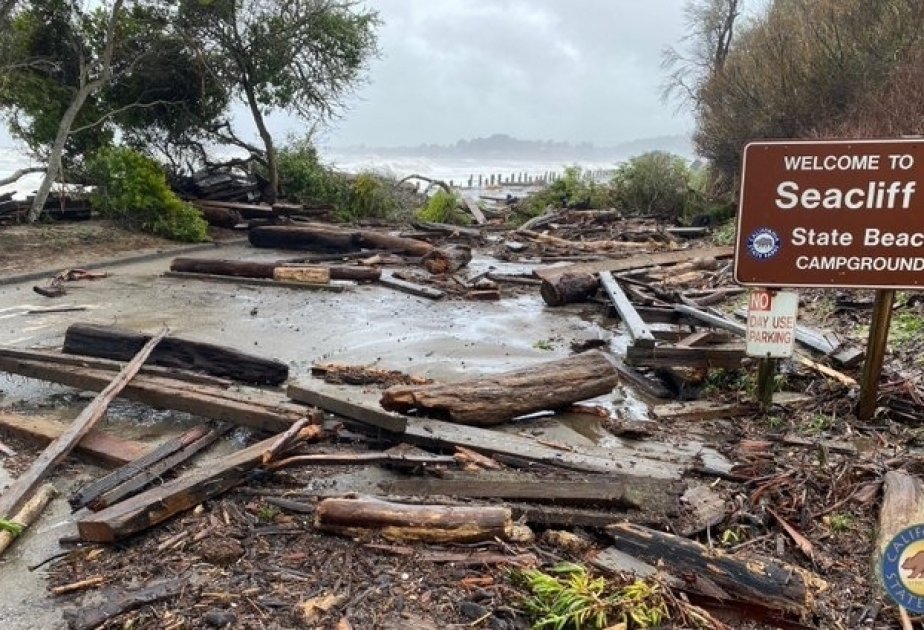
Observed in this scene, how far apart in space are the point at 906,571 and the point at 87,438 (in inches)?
196

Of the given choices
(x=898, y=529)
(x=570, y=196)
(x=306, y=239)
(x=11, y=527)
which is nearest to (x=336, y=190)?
(x=306, y=239)

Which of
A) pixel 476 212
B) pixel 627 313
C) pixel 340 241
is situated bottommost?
pixel 627 313

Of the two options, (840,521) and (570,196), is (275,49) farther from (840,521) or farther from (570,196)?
(840,521)

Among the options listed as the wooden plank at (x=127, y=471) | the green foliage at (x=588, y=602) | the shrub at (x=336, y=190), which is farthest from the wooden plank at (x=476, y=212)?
the green foliage at (x=588, y=602)

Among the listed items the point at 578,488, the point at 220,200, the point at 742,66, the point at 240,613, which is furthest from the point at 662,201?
the point at 240,613

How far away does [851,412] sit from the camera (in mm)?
5348

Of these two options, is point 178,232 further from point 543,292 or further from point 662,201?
point 662,201

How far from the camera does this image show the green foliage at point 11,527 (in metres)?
3.69

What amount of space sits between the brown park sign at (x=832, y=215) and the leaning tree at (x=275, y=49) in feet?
53.8

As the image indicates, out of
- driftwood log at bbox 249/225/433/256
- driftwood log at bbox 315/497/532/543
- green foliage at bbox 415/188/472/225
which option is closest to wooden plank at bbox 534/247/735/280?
driftwood log at bbox 249/225/433/256

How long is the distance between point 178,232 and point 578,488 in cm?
1481

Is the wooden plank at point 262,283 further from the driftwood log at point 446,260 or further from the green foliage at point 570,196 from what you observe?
the green foliage at point 570,196

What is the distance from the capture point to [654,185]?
2108 cm

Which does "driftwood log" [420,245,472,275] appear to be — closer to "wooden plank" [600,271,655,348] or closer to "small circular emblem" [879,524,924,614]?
"wooden plank" [600,271,655,348]
